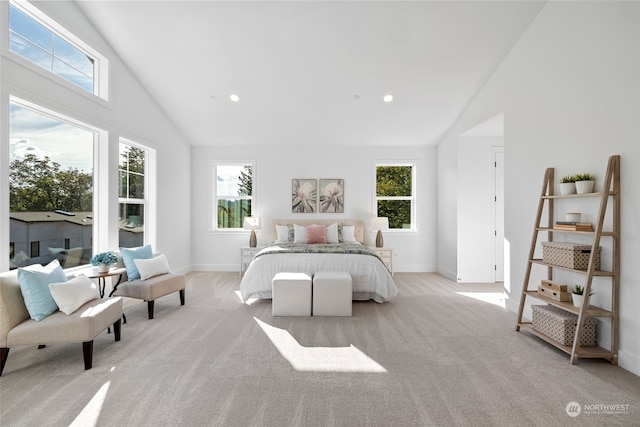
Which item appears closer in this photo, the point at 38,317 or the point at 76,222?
the point at 38,317

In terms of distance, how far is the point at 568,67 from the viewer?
316cm

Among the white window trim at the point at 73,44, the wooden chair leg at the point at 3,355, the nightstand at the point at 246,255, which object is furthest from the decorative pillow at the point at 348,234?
the wooden chair leg at the point at 3,355

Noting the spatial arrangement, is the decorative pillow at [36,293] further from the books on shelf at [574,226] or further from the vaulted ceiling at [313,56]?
the books on shelf at [574,226]

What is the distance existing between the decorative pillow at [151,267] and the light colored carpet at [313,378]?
54cm

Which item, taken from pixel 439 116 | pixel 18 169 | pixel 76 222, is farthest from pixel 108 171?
pixel 439 116

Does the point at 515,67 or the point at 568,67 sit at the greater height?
the point at 515,67

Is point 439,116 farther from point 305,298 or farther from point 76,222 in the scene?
point 76,222

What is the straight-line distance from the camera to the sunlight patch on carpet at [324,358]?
8.25ft

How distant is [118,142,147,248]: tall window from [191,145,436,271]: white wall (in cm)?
159

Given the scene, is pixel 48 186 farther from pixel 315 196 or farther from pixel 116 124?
pixel 315 196

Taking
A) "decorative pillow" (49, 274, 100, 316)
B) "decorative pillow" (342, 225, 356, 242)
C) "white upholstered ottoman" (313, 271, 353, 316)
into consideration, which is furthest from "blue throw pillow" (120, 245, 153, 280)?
"decorative pillow" (342, 225, 356, 242)

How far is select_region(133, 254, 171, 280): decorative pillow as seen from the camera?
381cm

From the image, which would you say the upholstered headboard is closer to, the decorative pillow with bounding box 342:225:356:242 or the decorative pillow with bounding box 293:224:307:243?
the decorative pillow with bounding box 342:225:356:242

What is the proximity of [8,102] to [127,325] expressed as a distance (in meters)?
2.41
